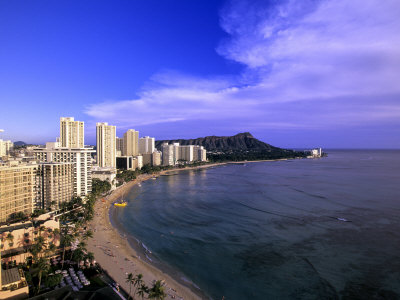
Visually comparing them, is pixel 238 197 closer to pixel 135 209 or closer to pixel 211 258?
pixel 135 209

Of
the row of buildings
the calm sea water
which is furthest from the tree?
the row of buildings

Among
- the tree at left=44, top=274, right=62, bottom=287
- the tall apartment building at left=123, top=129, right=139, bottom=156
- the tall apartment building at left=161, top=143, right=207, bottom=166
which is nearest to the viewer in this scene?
the tree at left=44, top=274, right=62, bottom=287

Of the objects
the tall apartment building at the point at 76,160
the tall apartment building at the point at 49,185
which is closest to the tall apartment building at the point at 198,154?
the tall apartment building at the point at 76,160

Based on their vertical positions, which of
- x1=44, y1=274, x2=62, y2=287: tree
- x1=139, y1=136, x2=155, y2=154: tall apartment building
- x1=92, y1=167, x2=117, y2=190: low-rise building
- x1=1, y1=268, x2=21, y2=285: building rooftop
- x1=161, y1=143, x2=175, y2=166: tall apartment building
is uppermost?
x1=139, y1=136, x2=155, y2=154: tall apartment building

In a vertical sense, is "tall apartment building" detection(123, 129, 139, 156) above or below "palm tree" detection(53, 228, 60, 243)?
above

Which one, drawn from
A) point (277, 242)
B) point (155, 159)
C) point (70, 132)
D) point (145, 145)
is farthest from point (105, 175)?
point (145, 145)

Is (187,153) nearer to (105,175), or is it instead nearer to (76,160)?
(105,175)

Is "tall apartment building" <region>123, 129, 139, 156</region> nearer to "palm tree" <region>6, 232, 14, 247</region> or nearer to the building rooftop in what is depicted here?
"palm tree" <region>6, 232, 14, 247</region>

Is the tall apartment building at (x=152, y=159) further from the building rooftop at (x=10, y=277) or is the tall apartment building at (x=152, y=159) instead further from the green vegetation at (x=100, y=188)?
the building rooftop at (x=10, y=277)
